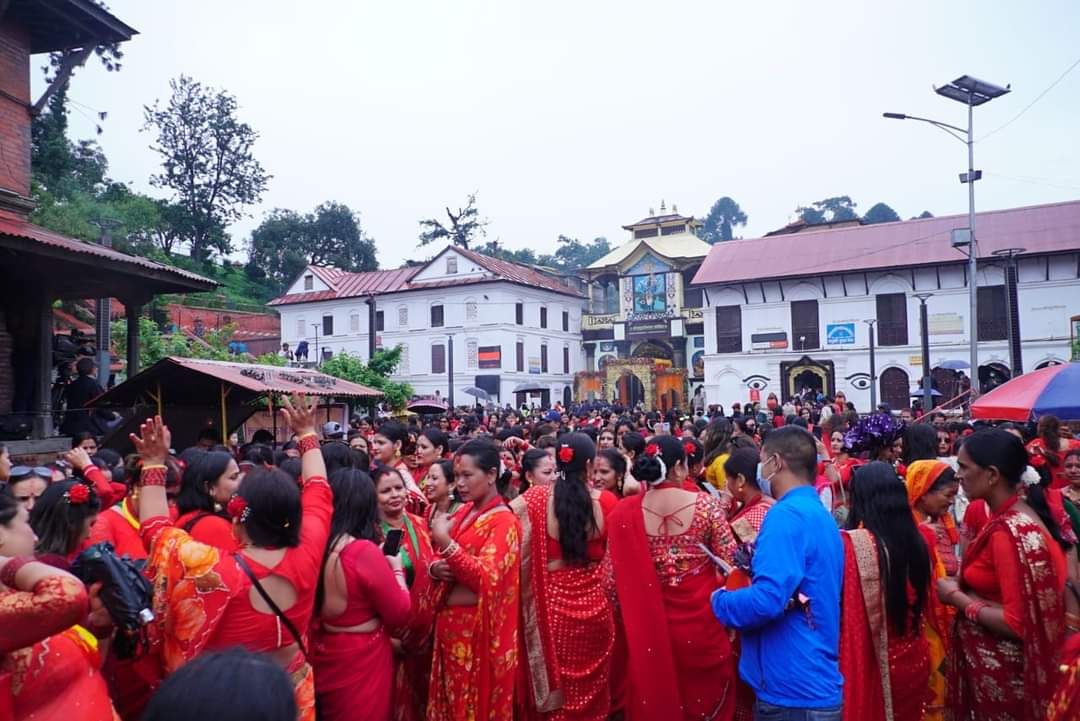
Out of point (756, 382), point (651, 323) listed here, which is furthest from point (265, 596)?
point (651, 323)

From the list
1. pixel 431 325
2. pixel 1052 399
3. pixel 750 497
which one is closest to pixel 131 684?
pixel 750 497

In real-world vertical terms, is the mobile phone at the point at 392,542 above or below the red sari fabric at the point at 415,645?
above

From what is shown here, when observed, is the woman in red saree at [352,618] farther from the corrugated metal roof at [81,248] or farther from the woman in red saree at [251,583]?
the corrugated metal roof at [81,248]

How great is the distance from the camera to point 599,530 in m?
4.52

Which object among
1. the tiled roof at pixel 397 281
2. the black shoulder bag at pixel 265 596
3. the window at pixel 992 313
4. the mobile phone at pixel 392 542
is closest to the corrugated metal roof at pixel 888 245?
the window at pixel 992 313

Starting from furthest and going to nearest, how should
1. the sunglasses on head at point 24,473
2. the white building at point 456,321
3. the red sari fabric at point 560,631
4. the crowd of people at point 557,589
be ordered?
the white building at point 456,321 → the red sari fabric at point 560,631 → the sunglasses on head at point 24,473 → the crowd of people at point 557,589

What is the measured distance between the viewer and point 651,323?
39656 mm

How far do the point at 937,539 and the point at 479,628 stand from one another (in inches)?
104

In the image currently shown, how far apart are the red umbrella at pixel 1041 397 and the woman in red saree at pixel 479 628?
433 cm

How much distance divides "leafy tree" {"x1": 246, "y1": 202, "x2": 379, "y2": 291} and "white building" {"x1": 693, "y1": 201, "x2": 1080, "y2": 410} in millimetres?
24753

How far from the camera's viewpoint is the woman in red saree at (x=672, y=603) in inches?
161

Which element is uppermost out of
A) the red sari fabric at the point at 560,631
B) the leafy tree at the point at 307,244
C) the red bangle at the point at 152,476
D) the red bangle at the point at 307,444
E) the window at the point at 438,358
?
the leafy tree at the point at 307,244

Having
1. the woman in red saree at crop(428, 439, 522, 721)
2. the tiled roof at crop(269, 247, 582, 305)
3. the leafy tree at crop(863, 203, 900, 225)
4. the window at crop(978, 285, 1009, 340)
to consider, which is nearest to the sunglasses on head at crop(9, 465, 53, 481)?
the woman in red saree at crop(428, 439, 522, 721)

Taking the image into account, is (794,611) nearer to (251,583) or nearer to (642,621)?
(642,621)
